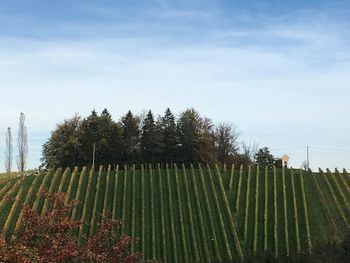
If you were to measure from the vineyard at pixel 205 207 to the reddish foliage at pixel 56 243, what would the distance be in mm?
17709

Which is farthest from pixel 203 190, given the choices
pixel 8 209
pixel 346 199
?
pixel 8 209

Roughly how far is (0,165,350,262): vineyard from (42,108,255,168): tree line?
29507mm

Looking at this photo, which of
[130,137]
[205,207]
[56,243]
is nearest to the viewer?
[56,243]

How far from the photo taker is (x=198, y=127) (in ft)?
277

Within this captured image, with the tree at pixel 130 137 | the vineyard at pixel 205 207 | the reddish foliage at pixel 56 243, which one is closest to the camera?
the reddish foliage at pixel 56 243

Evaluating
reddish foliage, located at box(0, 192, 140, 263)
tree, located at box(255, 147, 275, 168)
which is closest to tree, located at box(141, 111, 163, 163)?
tree, located at box(255, 147, 275, 168)

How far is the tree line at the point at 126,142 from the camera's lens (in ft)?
255

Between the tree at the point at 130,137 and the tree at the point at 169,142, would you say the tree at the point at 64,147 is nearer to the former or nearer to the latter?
the tree at the point at 130,137

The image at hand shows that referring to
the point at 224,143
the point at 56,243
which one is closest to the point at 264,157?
the point at 224,143

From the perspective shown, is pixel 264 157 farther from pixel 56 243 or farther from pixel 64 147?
pixel 56 243

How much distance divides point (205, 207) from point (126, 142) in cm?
4335

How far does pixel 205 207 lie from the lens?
40.0m

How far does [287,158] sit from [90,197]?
49.6 meters

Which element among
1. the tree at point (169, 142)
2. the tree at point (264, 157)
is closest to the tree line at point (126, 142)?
the tree at point (169, 142)
